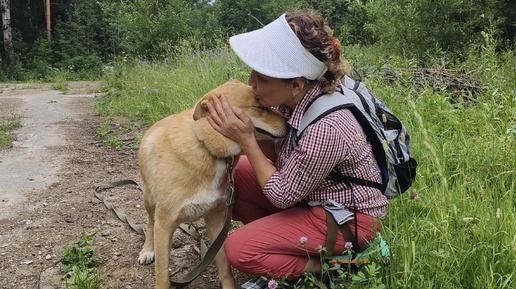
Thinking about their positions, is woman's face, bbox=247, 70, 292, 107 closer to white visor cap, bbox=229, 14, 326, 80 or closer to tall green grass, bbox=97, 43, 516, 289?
white visor cap, bbox=229, 14, 326, 80

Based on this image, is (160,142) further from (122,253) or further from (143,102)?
(143,102)

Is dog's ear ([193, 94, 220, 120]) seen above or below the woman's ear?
below

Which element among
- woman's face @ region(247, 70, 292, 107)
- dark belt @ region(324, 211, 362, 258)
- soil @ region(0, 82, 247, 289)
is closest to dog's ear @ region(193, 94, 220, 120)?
woman's face @ region(247, 70, 292, 107)

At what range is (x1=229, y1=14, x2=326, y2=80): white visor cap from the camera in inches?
80.0

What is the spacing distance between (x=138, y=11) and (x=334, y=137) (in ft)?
41.8

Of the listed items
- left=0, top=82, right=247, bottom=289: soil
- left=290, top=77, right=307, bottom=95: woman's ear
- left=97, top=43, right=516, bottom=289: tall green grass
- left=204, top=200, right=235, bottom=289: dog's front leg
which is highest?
left=290, top=77, right=307, bottom=95: woman's ear

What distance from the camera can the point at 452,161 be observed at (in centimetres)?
303

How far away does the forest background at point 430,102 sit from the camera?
1794 millimetres

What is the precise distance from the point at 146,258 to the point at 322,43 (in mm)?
1810

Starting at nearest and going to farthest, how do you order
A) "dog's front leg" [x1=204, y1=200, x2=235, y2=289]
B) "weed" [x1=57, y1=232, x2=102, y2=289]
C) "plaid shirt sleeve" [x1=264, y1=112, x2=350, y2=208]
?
"plaid shirt sleeve" [x1=264, y1=112, x2=350, y2=208], "weed" [x1=57, y1=232, x2=102, y2=289], "dog's front leg" [x1=204, y1=200, x2=235, y2=289]

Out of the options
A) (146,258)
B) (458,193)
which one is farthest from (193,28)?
(458,193)

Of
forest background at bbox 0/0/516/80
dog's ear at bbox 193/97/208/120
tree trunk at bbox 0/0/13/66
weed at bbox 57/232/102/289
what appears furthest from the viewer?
tree trunk at bbox 0/0/13/66

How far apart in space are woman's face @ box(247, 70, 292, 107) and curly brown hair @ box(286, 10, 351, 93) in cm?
18

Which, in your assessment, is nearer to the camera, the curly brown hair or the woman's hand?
the curly brown hair
